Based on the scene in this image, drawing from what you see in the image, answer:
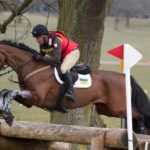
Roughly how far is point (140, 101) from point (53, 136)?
2.36 metres

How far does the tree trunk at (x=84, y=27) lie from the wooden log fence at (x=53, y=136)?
9.62 feet

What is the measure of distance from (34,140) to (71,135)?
3.72 feet

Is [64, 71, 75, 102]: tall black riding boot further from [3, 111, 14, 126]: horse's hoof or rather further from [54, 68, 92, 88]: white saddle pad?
[3, 111, 14, 126]: horse's hoof

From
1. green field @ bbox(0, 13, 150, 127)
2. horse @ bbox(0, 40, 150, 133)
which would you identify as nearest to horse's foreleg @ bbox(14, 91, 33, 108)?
horse @ bbox(0, 40, 150, 133)

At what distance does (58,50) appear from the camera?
8.55 meters

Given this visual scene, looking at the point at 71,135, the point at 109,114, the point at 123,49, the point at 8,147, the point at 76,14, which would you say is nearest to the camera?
the point at 123,49

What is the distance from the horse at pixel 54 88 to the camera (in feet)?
29.1

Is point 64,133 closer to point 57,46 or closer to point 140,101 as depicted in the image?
point 57,46

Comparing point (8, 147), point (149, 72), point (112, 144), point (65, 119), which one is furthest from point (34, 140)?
point (149, 72)

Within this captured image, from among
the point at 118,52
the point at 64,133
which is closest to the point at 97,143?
the point at 64,133

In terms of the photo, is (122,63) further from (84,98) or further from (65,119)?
(65,119)

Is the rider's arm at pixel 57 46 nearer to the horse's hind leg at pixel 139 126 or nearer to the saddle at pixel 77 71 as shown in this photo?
the saddle at pixel 77 71

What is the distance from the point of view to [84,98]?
A: 921cm

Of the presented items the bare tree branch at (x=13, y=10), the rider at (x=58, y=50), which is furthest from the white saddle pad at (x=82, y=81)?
the bare tree branch at (x=13, y=10)
